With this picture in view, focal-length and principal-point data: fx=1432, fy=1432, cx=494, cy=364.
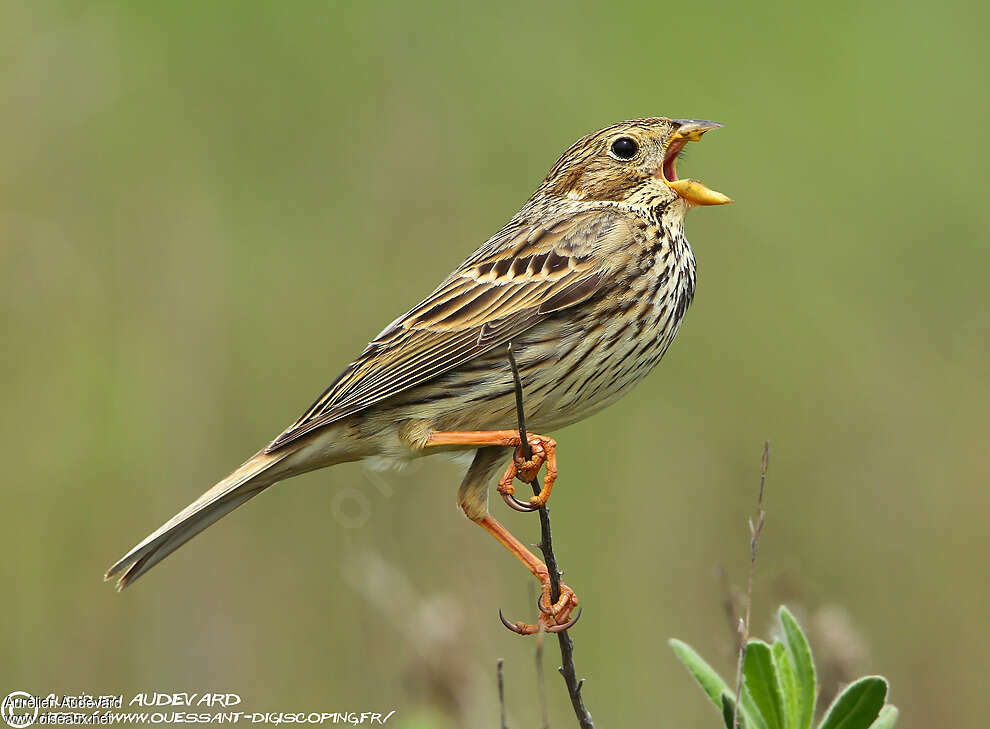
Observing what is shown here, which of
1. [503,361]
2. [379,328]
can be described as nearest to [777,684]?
[503,361]

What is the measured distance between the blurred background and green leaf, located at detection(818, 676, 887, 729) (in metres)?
1.21

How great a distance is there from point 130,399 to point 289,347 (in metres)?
1.12

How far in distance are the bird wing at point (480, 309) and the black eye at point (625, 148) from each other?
33 cm

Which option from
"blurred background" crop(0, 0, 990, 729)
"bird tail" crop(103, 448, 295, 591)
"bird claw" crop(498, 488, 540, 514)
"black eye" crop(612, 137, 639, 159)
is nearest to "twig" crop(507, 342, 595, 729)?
"bird claw" crop(498, 488, 540, 514)

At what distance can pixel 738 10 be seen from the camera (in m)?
11.2

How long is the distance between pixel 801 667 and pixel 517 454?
1.47 meters

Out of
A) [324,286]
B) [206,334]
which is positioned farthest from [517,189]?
[206,334]

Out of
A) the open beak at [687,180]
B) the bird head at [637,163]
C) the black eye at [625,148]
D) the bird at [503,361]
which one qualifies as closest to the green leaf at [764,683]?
the bird at [503,361]

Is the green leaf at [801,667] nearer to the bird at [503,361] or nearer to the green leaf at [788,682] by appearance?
the green leaf at [788,682]

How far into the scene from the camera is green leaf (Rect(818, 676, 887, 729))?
2906mm

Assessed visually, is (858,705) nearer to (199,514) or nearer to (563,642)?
(563,642)

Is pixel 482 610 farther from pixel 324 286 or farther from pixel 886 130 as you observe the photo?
pixel 886 130

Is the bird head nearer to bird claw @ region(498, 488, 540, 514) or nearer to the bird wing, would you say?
the bird wing

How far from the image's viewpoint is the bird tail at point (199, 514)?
4.64 meters
